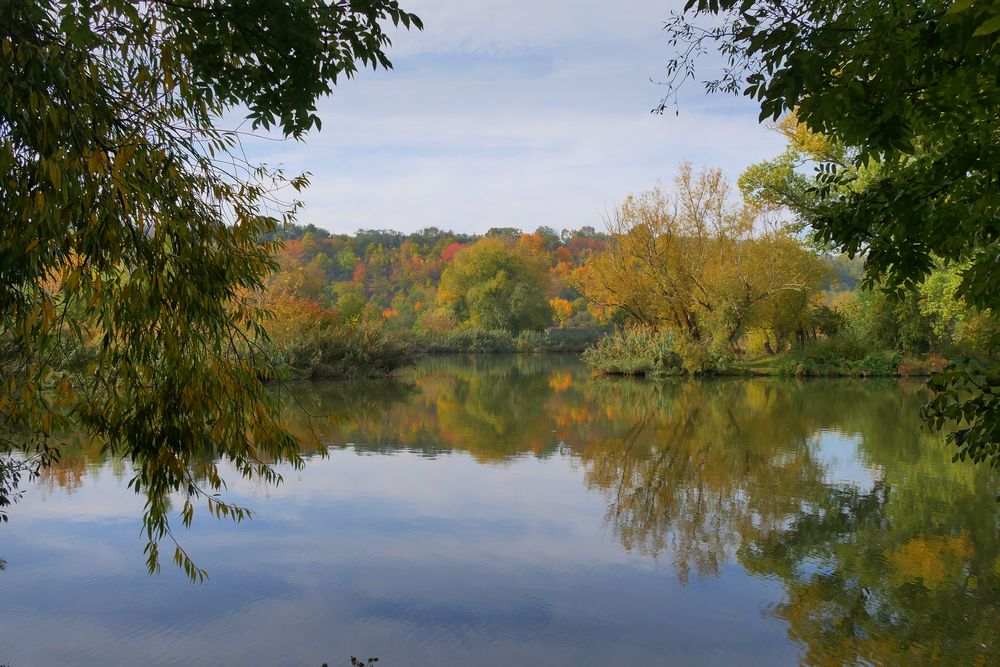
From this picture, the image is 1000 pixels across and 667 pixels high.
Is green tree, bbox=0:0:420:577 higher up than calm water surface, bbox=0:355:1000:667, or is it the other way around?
green tree, bbox=0:0:420:577

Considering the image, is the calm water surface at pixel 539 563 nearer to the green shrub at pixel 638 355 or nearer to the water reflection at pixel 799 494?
the water reflection at pixel 799 494

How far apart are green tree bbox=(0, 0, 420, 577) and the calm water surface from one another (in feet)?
3.40

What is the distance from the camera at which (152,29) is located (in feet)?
13.0

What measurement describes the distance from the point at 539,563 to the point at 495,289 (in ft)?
154

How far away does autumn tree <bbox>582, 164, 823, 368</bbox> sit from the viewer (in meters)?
28.1

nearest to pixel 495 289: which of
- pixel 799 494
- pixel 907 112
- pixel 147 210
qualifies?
pixel 799 494

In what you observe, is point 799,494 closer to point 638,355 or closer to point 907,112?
point 907,112

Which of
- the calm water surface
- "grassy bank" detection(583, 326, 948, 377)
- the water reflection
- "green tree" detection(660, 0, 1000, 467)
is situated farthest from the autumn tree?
"green tree" detection(660, 0, 1000, 467)

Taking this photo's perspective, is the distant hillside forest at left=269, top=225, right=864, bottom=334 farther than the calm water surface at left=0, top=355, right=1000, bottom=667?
Yes

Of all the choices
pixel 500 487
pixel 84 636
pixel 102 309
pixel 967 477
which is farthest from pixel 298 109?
pixel 967 477

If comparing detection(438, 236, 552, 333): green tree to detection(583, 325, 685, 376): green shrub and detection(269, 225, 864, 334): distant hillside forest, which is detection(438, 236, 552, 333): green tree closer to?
detection(269, 225, 864, 334): distant hillside forest

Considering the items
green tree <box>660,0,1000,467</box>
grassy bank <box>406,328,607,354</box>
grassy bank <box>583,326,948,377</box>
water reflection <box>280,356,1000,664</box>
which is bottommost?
water reflection <box>280,356,1000,664</box>

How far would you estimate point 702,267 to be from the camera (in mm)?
29344

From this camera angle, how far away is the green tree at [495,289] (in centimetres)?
5184
